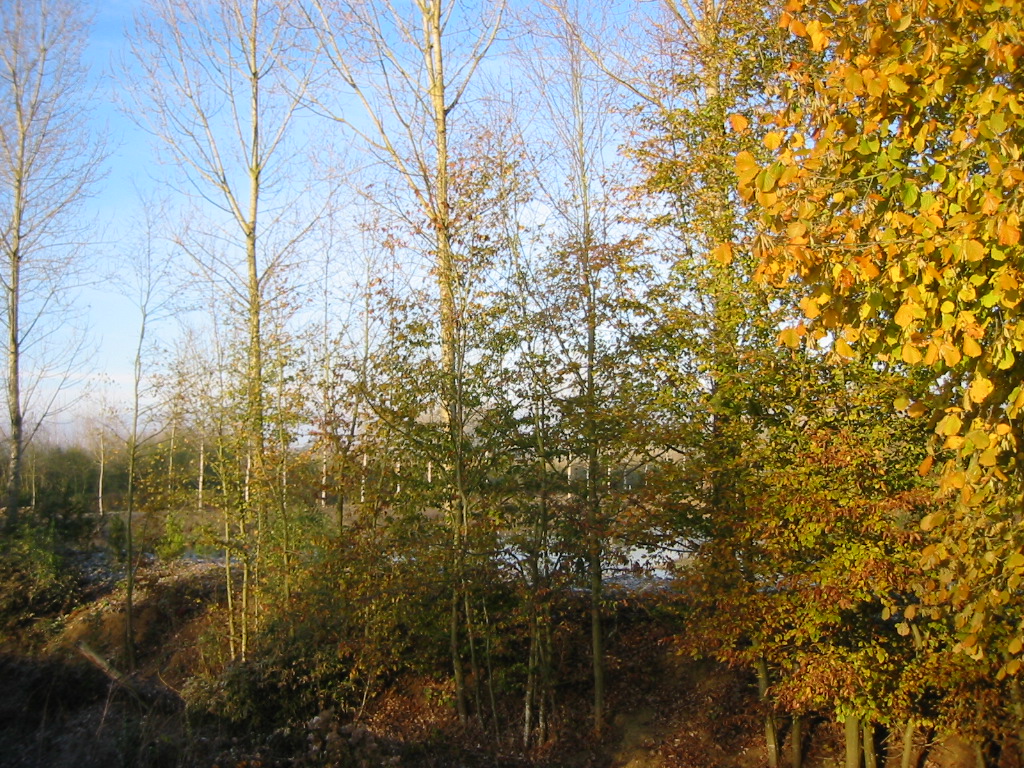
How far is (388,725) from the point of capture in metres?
9.05

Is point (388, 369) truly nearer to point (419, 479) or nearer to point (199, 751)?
point (419, 479)

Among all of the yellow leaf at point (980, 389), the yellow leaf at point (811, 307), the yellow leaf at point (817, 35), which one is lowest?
the yellow leaf at point (980, 389)

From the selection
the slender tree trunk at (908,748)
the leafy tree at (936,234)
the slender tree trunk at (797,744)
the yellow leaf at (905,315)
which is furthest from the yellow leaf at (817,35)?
the slender tree trunk at (797,744)

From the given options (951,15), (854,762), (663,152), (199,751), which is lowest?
(854,762)

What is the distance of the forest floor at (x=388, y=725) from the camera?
591 cm

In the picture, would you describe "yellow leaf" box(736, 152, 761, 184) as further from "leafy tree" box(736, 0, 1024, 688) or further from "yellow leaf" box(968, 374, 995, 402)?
"yellow leaf" box(968, 374, 995, 402)

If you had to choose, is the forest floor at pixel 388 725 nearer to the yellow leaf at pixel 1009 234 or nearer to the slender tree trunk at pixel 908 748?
the slender tree trunk at pixel 908 748

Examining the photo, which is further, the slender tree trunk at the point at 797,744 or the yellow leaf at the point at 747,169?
the slender tree trunk at the point at 797,744

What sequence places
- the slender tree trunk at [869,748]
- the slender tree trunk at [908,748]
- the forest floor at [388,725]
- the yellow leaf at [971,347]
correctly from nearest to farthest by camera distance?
the yellow leaf at [971,347]
the forest floor at [388,725]
the slender tree trunk at [908,748]
the slender tree trunk at [869,748]

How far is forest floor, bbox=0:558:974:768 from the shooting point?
19.4 feet

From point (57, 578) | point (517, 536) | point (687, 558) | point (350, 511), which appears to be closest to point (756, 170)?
point (687, 558)

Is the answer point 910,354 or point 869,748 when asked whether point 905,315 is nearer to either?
point 910,354

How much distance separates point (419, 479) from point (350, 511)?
1.45 m

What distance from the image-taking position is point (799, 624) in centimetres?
670
